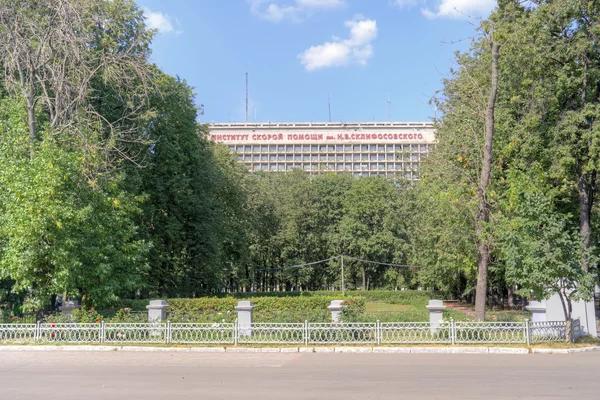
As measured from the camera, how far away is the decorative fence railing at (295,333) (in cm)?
1528

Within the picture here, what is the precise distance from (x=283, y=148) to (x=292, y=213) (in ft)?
196

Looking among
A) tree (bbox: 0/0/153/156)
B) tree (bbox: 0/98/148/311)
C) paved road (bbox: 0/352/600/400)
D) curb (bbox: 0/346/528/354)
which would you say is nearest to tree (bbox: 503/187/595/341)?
curb (bbox: 0/346/528/354)

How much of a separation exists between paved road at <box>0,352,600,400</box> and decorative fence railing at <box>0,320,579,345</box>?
1.34 m

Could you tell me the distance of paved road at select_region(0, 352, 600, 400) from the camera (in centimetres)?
898

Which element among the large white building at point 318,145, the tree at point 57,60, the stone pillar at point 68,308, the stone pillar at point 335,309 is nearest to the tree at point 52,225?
the stone pillar at point 68,308

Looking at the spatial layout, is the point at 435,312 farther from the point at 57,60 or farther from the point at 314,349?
the point at 57,60

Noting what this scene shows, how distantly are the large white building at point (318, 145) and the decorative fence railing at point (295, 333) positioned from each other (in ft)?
301

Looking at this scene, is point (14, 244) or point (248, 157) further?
point (248, 157)

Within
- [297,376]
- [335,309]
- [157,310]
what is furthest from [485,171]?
[157,310]

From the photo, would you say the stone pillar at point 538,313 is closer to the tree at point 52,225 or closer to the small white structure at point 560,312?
the small white structure at point 560,312

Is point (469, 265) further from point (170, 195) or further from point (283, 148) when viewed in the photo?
point (283, 148)

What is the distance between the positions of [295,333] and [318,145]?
96702 mm

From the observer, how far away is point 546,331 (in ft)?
50.3

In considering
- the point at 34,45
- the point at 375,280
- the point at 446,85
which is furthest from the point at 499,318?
the point at 375,280
